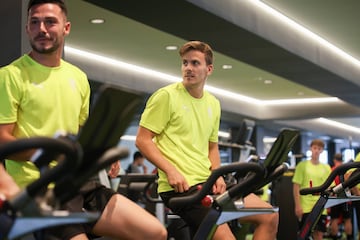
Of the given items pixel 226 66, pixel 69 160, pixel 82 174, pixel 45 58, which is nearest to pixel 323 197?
pixel 45 58

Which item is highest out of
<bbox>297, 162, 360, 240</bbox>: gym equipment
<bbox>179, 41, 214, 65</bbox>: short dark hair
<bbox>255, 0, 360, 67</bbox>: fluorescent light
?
<bbox>255, 0, 360, 67</bbox>: fluorescent light

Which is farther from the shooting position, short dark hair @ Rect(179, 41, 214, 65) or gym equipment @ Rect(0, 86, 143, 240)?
short dark hair @ Rect(179, 41, 214, 65)

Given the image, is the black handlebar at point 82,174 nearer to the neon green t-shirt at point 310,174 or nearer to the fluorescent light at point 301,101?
the neon green t-shirt at point 310,174

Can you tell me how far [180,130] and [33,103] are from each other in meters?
0.99

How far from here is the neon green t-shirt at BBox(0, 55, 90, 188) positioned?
226 centimetres

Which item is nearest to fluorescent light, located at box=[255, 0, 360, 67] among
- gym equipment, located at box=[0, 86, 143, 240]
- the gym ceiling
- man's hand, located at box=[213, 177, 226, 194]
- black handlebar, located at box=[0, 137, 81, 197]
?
the gym ceiling

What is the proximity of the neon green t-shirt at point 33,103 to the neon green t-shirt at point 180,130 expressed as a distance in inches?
27.5

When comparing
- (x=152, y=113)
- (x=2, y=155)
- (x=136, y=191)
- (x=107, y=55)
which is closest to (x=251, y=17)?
(x=136, y=191)

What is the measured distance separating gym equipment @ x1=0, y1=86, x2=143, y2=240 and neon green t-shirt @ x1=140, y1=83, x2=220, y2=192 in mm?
1379

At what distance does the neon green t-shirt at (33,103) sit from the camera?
2.26 metres

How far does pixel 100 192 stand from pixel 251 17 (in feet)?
18.2

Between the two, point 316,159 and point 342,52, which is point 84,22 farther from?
point 342,52

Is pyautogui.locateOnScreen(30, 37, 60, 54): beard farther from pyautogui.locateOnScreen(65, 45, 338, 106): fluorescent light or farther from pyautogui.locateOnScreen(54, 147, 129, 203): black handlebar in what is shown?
pyautogui.locateOnScreen(65, 45, 338, 106): fluorescent light

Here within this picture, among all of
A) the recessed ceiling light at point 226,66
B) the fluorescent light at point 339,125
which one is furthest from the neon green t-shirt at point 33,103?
the fluorescent light at point 339,125
